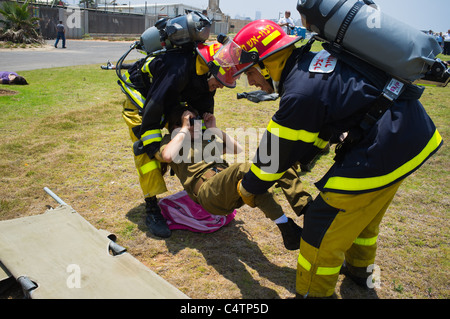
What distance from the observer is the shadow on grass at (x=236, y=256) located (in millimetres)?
2898

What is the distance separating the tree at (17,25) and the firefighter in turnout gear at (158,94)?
19729mm

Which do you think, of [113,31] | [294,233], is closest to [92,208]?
[294,233]

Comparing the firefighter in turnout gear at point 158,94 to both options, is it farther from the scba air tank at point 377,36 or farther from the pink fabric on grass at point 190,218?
the scba air tank at point 377,36

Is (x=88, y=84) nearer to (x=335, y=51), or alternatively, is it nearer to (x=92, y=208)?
(x=92, y=208)

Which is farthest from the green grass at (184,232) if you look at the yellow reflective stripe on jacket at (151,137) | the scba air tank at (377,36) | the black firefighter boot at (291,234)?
the scba air tank at (377,36)

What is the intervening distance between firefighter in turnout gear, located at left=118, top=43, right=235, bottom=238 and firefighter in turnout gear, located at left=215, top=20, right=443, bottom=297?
66 cm

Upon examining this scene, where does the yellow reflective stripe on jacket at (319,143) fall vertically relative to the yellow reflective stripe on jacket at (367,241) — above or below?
above

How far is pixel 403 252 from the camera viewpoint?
332cm

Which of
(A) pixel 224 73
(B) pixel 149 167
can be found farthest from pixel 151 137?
(A) pixel 224 73

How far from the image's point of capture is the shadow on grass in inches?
114

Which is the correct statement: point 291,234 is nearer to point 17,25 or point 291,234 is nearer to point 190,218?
point 190,218

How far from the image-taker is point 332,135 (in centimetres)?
239

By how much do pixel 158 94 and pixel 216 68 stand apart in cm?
60

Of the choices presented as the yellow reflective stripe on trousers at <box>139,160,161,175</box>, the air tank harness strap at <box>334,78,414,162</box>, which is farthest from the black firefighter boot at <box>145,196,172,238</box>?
the air tank harness strap at <box>334,78,414,162</box>
